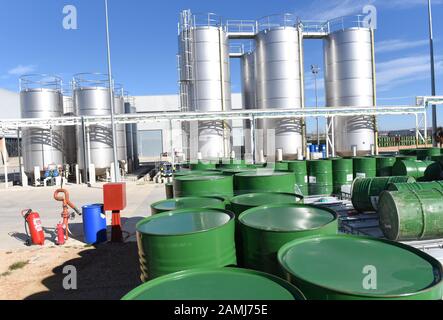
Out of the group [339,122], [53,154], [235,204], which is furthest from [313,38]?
[235,204]

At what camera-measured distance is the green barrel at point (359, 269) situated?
2.33 m

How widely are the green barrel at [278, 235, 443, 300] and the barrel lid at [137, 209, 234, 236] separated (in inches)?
46.4

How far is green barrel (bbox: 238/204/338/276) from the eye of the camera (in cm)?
341

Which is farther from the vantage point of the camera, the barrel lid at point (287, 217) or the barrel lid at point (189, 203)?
the barrel lid at point (189, 203)

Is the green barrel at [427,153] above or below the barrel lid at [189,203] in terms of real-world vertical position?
above

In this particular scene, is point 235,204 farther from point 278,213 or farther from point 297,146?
point 297,146

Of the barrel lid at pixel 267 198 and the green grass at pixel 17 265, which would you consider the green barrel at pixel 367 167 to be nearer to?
the barrel lid at pixel 267 198

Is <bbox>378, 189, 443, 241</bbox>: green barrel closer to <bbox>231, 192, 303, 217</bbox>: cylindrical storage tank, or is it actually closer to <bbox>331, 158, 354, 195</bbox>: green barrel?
<bbox>231, 192, 303, 217</bbox>: cylindrical storage tank

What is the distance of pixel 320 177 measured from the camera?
1184cm

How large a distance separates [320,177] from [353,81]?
16.4 meters

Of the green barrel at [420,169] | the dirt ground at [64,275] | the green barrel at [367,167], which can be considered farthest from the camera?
the green barrel at [367,167]

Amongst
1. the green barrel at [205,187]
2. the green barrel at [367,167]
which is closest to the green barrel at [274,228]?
the green barrel at [205,187]

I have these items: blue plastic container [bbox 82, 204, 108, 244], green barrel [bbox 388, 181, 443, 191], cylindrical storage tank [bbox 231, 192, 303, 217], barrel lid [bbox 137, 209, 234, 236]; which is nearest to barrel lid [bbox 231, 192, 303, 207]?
cylindrical storage tank [bbox 231, 192, 303, 217]

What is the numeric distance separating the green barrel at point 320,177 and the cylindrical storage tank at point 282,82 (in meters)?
12.3
